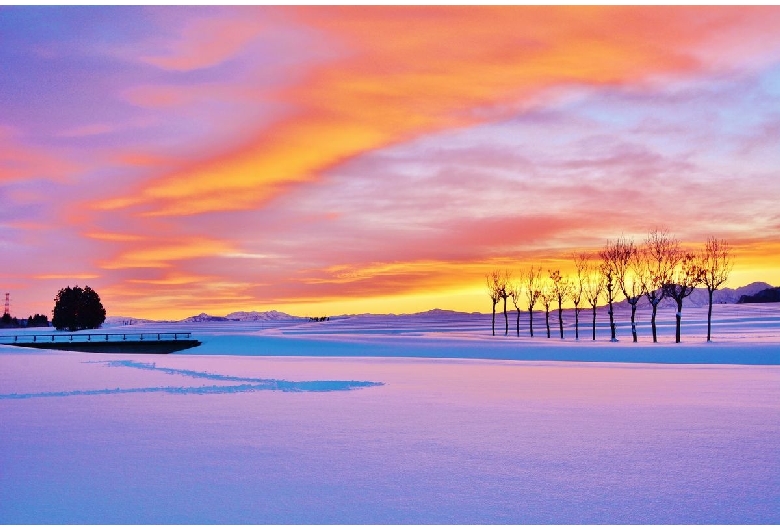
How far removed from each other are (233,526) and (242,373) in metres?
18.5

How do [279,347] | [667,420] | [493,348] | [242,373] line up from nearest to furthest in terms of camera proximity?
[667,420] < [242,373] < [493,348] < [279,347]

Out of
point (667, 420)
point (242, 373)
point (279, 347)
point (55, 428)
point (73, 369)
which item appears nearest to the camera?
point (55, 428)

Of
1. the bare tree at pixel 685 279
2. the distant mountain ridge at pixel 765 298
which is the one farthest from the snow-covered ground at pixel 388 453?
the distant mountain ridge at pixel 765 298

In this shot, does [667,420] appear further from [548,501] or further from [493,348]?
[493,348]

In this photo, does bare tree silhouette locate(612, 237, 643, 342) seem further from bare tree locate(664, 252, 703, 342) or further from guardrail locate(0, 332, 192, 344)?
guardrail locate(0, 332, 192, 344)

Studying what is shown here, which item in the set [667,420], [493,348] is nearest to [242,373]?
[667,420]

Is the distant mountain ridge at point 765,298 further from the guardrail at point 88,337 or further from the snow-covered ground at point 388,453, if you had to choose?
the snow-covered ground at point 388,453

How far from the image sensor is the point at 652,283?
2472 inches

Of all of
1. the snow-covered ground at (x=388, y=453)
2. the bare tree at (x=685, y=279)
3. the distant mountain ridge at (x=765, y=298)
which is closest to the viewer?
the snow-covered ground at (x=388, y=453)

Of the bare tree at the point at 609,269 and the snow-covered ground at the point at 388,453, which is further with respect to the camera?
the bare tree at the point at 609,269

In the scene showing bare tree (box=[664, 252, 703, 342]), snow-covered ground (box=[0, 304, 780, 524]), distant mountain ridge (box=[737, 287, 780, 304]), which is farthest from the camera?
distant mountain ridge (box=[737, 287, 780, 304])

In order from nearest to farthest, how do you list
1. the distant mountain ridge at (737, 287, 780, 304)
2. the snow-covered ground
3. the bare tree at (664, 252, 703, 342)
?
1. the snow-covered ground
2. the bare tree at (664, 252, 703, 342)
3. the distant mountain ridge at (737, 287, 780, 304)

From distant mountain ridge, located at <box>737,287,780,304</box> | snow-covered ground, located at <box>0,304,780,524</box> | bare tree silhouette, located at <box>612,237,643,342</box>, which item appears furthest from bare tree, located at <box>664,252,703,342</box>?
distant mountain ridge, located at <box>737,287,780,304</box>

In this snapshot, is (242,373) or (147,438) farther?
(242,373)
